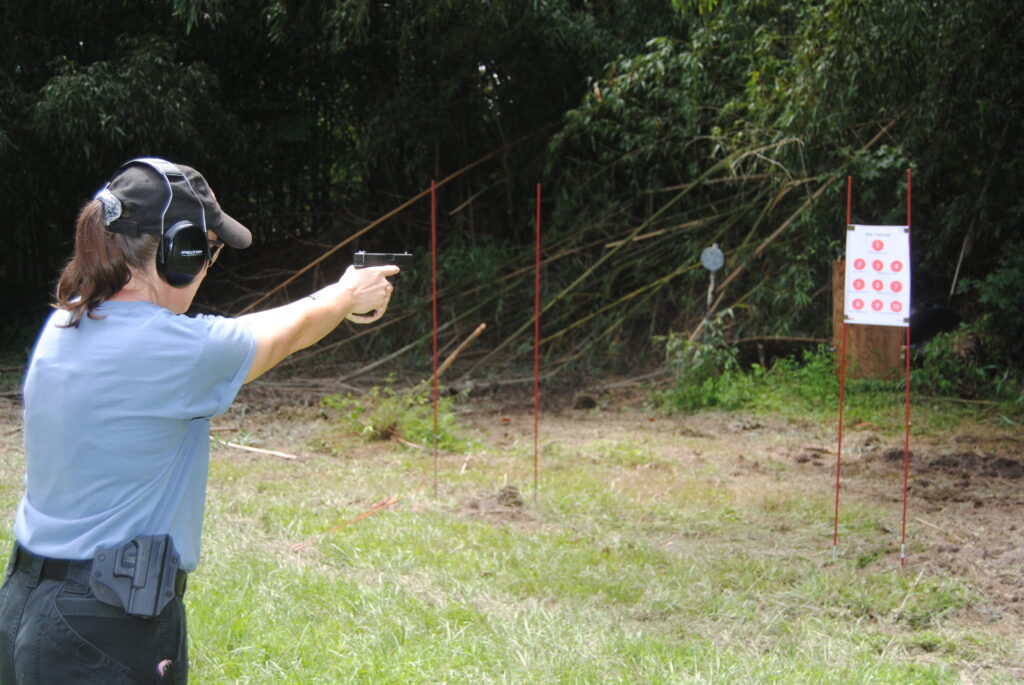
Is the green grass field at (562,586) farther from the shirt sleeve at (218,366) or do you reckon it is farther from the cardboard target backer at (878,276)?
the shirt sleeve at (218,366)

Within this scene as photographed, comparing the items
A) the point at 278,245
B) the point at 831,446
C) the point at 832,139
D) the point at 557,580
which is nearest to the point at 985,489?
the point at 831,446

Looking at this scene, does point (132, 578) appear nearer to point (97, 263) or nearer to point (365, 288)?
point (97, 263)

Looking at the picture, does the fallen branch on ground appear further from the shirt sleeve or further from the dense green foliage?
the dense green foliage

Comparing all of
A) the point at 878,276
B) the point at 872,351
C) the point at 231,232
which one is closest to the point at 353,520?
the point at 878,276

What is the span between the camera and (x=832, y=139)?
6.94 meters

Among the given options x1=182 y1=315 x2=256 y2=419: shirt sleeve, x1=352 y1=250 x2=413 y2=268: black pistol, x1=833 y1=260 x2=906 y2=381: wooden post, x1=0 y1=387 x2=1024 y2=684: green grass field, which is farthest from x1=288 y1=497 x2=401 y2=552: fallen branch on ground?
x1=833 y1=260 x2=906 y2=381: wooden post

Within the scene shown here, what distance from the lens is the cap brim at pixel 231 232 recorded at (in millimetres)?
1532

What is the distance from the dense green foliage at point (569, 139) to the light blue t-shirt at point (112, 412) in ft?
17.8

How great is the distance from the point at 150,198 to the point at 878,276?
10.1ft

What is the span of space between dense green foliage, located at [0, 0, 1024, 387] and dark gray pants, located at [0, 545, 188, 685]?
18.5 feet

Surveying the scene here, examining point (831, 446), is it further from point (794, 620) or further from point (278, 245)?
point (278, 245)

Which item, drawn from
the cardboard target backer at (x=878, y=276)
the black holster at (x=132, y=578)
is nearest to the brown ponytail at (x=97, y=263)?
the black holster at (x=132, y=578)

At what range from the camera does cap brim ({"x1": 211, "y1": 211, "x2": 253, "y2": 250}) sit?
153cm

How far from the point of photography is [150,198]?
137cm
